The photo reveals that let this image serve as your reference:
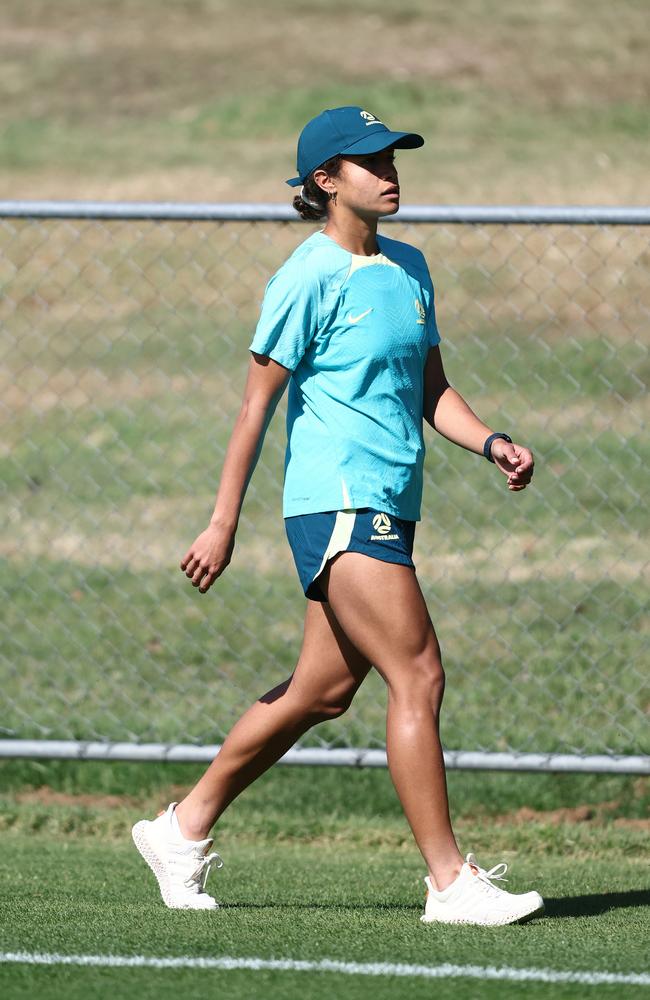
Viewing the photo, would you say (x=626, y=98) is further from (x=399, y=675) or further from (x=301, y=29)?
(x=399, y=675)

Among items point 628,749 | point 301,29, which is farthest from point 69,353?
point 301,29

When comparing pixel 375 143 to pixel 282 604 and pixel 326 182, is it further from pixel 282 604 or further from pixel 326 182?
pixel 282 604

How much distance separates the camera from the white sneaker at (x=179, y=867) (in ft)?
13.3

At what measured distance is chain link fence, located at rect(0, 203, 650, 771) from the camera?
589 centimetres

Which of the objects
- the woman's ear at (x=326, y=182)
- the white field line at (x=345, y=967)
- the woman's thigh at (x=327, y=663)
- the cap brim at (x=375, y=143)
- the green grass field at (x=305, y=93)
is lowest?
the green grass field at (x=305, y=93)

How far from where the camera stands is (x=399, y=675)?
3779 mm

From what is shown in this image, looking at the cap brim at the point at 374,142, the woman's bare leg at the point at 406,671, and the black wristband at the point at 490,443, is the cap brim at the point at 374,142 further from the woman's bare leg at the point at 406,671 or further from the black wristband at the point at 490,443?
the woman's bare leg at the point at 406,671

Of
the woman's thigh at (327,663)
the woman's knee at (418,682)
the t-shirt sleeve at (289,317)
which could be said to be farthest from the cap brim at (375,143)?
the woman's knee at (418,682)

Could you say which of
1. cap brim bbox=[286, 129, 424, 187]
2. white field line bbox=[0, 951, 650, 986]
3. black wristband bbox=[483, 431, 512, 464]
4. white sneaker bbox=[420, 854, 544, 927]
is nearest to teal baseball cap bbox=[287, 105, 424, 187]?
cap brim bbox=[286, 129, 424, 187]

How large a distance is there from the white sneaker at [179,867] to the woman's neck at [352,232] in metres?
1.53

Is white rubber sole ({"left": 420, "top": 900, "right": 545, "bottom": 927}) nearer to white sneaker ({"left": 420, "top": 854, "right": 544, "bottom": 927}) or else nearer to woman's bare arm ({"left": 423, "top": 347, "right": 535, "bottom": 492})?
white sneaker ({"left": 420, "top": 854, "right": 544, "bottom": 927})

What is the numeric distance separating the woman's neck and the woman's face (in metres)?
0.02

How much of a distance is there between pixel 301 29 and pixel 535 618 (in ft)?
61.9

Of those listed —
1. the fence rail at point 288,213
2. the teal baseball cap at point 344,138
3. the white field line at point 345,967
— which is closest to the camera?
the white field line at point 345,967
